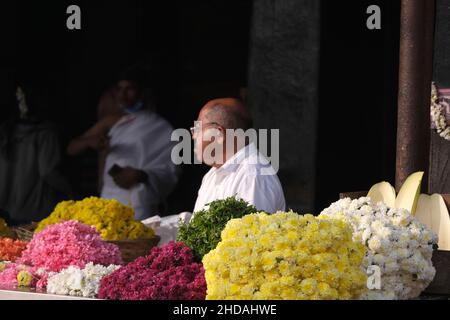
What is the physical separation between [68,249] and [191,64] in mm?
5492

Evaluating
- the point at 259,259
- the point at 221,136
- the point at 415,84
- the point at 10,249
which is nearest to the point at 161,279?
the point at 259,259

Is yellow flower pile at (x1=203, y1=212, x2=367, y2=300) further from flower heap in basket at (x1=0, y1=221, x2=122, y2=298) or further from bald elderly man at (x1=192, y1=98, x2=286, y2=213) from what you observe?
bald elderly man at (x1=192, y1=98, x2=286, y2=213)

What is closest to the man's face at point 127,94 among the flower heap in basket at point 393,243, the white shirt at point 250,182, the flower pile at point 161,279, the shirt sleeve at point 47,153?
the shirt sleeve at point 47,153

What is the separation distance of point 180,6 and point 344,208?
20.4 feet

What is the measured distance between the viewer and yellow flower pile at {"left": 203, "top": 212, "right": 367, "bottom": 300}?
11.5ft

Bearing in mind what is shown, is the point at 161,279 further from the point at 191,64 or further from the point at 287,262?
the point at 191,64

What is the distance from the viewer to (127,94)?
8531mm

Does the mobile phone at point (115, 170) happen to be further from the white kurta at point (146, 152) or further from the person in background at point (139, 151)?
the white kurta at point (146, 152)

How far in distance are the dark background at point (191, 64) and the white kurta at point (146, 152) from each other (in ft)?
2.84

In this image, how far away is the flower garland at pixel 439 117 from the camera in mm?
5094

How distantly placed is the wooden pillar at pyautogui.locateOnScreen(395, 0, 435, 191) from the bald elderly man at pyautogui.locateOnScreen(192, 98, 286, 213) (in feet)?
3.28

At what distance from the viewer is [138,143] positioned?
27.7 ft

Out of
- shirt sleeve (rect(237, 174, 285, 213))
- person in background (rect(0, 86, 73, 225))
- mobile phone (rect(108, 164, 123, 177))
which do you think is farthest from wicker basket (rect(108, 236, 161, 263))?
person in background (rect(0, 86, 73, 225))

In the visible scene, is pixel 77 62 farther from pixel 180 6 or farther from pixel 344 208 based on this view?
pixel 344 208
